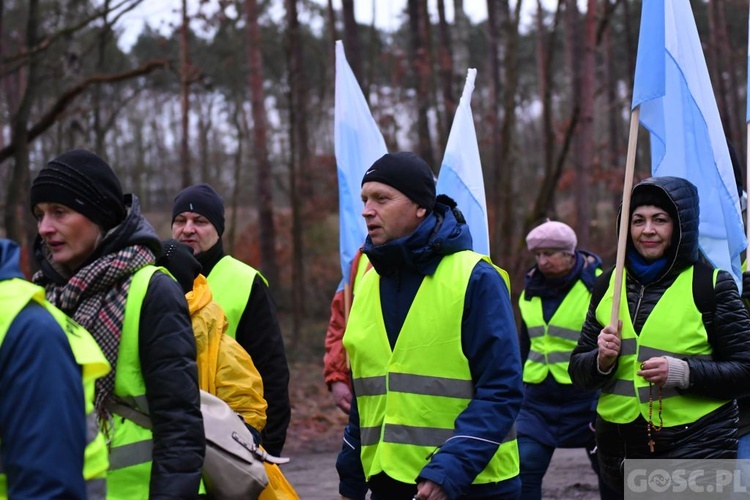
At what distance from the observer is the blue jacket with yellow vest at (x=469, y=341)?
3703mm

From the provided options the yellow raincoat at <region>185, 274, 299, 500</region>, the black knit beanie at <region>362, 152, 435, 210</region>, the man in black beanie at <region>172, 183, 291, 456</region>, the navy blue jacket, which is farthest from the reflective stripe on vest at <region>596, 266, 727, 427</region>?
the navy blue jacket

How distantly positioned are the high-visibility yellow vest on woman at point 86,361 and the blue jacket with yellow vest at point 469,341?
1402 millimetres

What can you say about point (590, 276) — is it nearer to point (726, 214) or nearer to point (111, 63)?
point (726, 214)

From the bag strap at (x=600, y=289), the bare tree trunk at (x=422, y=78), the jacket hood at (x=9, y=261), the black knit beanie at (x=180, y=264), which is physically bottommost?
the bag strap at (x=600, y=289)

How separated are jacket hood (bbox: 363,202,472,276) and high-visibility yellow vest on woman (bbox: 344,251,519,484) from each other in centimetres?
5

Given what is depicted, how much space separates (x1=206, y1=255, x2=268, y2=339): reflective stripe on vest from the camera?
5.21m

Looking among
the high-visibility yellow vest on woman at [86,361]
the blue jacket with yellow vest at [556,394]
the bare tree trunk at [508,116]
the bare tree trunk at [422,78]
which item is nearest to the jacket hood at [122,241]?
the high-visibility yellow vest on woman at [86,361]

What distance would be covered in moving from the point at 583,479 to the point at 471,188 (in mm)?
3875

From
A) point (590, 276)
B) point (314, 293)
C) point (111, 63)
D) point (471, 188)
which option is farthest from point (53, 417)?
point (111, 63)

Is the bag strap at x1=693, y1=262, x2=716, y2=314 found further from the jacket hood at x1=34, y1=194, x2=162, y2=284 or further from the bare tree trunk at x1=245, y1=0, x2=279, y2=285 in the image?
the bare tree trunk at x1=245, y1=0, x2=279, y2=285

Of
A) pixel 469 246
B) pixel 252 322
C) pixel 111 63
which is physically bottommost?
pixel 252 322

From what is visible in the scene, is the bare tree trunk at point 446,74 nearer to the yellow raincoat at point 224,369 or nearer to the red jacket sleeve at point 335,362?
the red jacket sleeve at point 335,362

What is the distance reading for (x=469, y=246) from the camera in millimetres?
4168

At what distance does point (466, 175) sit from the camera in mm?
6816
